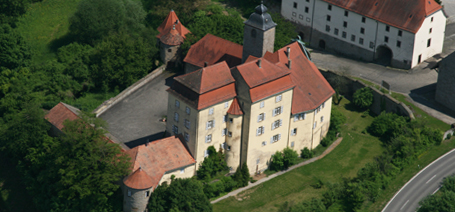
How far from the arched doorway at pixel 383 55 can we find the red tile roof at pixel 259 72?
108ft

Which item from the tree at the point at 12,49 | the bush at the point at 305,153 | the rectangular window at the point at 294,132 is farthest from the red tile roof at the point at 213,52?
the tree at the point at 12,49

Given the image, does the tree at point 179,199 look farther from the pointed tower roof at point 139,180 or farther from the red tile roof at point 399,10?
the red tile roof at point 399,10

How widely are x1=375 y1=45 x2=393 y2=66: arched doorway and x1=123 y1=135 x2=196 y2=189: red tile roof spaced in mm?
45719

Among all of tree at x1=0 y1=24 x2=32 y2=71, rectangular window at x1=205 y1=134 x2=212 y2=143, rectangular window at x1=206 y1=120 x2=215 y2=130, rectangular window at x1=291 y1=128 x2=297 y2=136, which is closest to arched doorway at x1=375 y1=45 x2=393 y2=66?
rectangular window at x1=291 y1=128 x2=297 y2=136

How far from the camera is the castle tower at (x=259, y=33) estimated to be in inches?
4469

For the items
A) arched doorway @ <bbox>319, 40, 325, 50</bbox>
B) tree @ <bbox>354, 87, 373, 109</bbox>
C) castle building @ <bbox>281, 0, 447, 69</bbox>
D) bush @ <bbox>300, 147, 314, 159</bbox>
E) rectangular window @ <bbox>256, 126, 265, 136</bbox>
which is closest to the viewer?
rectangular window @ <bbox>256, 126, 265, 136</bbox>

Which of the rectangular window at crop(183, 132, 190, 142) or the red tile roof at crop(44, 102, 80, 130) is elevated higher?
the rectangular window at crop(183, 132, 190, 142)

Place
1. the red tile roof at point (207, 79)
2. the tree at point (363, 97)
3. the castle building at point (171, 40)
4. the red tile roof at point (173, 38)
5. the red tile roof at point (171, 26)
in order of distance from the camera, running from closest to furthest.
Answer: the red tile roof at point (207, 79) → the tree at point (363, 97) → the red tile roof at point (173, 38) → the castle building at point (171, 40) → the red tile roof at point (171, 26)

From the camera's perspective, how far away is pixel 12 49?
138125 millimetres

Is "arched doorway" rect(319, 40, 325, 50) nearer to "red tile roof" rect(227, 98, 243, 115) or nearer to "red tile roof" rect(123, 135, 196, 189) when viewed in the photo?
"red tile roof" rect(227, 98, 243, 115)

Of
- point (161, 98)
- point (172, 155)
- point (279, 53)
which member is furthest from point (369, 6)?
point (172, 155)

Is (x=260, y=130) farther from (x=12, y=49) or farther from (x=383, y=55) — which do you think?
(x=12, y=49)

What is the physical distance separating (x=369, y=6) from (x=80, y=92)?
51.7 metres

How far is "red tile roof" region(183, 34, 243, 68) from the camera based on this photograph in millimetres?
124188
